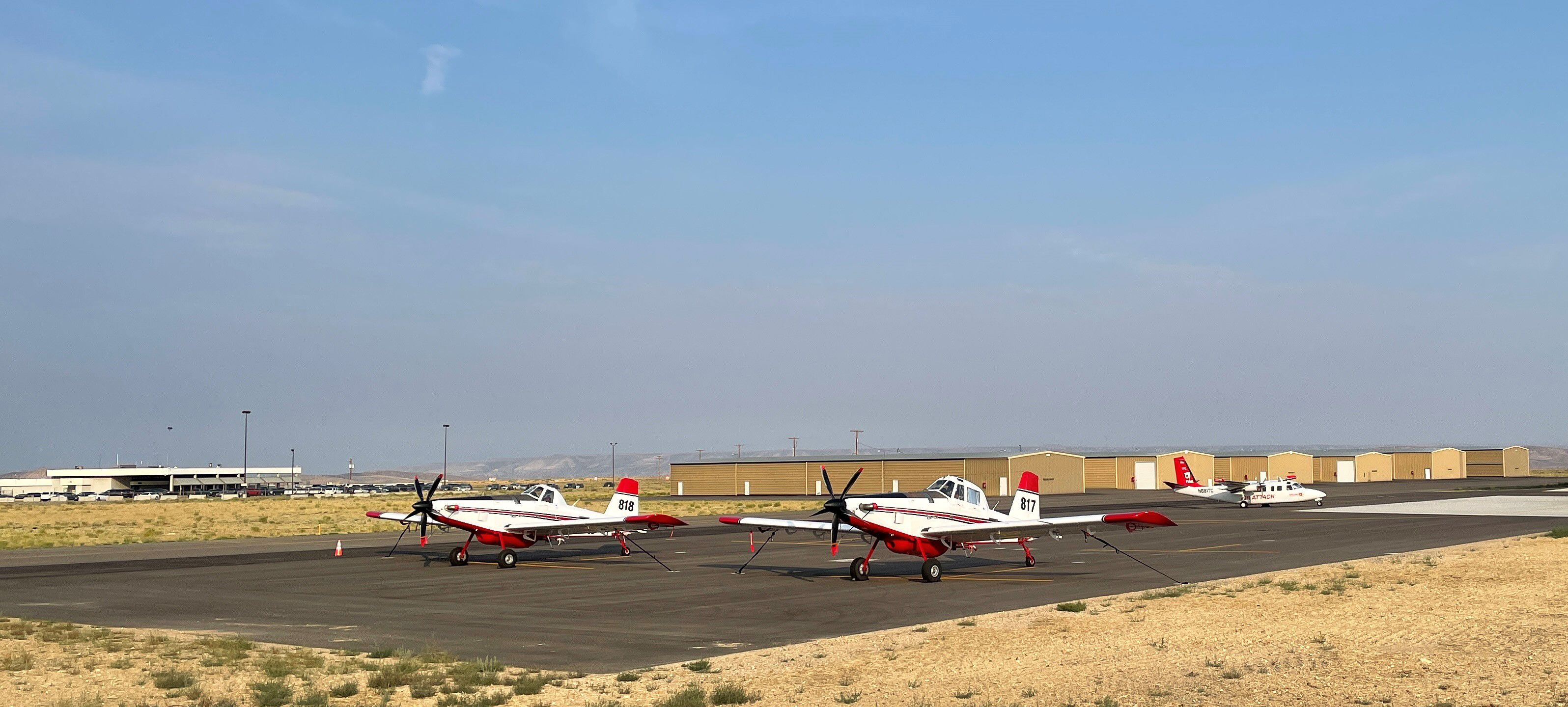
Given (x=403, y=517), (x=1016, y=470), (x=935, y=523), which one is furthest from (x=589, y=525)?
(x=1016, y=470)

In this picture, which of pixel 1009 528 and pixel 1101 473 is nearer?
pixel 1009 528

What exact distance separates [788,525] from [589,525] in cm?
684

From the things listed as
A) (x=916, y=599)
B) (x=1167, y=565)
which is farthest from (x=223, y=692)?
(x=1167, y=565)

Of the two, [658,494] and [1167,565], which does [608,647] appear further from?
[658,494]

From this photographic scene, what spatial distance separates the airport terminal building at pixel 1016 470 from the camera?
95375 mm

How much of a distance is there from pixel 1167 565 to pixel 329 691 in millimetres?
22401

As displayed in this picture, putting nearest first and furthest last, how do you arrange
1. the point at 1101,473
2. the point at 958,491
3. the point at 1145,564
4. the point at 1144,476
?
1. the point at 958,491
2. the point at 1145,564
3. the point at 1101,473
4. the point at 1144,476

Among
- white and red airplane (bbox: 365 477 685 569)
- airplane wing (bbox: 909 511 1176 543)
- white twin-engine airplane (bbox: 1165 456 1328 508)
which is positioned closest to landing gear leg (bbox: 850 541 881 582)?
airplane wing (bbox: 909 511 1176 543)

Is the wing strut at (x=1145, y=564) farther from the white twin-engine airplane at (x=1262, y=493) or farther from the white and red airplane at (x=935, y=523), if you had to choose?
the white twin-engine airplane at (x=1262, y=493)

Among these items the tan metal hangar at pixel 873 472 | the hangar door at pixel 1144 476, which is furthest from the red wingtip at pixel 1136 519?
the hangar door at pixel 1144 476

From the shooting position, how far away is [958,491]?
90.9 ft

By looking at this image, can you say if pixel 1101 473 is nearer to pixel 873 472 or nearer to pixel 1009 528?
pixel 873 472

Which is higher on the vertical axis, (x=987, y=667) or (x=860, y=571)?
(x=987, y=667)

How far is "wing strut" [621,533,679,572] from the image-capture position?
3002 cm
